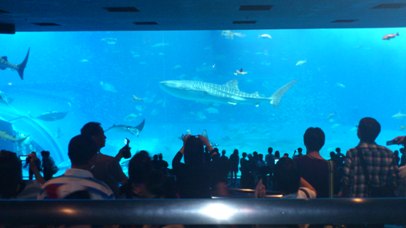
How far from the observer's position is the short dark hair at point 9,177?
2629 mm

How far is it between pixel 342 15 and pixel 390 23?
2219 mm

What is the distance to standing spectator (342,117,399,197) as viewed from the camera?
3723 mm

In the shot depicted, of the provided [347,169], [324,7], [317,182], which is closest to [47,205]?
[317,182]

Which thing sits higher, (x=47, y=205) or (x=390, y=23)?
(x=390, y=23)

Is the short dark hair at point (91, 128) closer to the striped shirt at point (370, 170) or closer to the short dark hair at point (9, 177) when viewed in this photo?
the short dark hair at point (9, 177)

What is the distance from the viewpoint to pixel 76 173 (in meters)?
2.37

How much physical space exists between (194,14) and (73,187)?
7933 millimetres

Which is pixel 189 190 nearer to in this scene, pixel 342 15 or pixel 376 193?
pixel 376 193

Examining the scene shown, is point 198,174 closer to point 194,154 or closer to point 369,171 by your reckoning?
point 194,154

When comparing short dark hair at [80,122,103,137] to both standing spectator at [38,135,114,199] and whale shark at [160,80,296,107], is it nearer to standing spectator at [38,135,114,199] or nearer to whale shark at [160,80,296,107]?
standing spectator at [38,135,114,199]

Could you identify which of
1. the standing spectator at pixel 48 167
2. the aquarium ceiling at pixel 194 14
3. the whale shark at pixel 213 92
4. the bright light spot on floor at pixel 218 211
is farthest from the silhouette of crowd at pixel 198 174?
the whale shark at pixel 213 92

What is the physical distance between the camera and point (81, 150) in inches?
106

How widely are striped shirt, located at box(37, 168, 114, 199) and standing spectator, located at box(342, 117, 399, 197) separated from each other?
2424 mm

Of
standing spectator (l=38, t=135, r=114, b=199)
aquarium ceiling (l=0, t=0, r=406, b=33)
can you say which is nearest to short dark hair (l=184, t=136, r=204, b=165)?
standing spectator (l=38, t=135, r=114, b=199)
